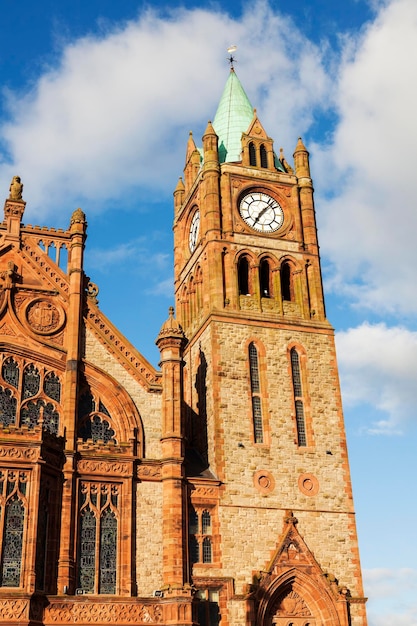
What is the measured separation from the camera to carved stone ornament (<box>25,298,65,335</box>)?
40062 mm

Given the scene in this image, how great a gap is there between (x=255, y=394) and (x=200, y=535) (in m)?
8.28

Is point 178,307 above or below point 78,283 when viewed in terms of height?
above

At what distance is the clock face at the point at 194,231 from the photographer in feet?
165

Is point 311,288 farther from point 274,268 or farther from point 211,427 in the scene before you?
point 211,427

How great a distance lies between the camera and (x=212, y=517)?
125 ft

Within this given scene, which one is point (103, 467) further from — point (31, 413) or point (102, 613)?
point (102, 613)

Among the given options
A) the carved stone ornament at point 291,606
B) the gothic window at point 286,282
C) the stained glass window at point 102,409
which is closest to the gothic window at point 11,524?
the stained glass window at point 102,409

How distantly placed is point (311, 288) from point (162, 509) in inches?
650

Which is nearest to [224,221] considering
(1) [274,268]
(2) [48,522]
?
(1) [274,268]

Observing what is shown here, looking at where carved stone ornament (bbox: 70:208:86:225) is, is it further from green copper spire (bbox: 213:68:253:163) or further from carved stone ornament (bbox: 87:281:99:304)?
green copper spire (bbox: 213:68:253:163)

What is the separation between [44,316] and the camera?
40.5 m

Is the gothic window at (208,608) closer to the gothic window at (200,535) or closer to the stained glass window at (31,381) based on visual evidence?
the gothic window at (200,535)

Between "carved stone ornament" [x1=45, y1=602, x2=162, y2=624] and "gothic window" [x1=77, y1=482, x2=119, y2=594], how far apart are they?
1.29 m

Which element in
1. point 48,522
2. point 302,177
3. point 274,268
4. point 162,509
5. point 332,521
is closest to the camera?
point 48,522
